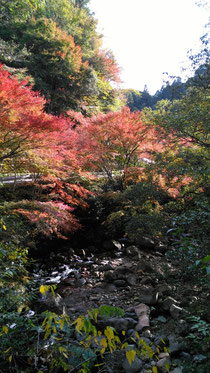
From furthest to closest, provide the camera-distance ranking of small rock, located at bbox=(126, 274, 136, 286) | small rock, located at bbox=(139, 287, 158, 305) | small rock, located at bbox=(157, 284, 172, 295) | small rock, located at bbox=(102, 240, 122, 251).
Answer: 1. small rock, located at bbox=(102, 240, 122, 251)
2. small rock, located at bbox=(126, 274, 136, 286)
3. small rock, located at bbox=(157, 284, 172, 295)
4. small rock, located at bbox=(139, 287, 158, 305)

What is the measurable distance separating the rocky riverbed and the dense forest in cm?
2

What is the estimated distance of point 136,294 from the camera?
167 inches

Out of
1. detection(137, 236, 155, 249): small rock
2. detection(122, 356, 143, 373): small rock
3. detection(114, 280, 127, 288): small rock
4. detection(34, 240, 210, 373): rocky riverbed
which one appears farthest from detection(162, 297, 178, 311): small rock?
detection(137, 236, 155, 249): small rock

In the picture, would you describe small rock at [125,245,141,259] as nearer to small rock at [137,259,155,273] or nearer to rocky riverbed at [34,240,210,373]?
rocky riverbed at [34,240,210,373]

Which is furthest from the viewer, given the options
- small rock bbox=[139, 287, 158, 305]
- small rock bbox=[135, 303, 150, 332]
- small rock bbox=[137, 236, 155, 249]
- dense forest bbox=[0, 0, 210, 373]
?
small rock bbox=[137, 236, 155, 249]

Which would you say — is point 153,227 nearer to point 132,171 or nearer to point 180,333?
point 180,333

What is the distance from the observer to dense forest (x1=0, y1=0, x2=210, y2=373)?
2178 millimetres

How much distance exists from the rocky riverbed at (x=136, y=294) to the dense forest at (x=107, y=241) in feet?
0.06

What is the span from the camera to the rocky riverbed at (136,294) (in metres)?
2.57

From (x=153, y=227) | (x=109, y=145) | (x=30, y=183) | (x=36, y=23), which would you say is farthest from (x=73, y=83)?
(x=153, y=227)

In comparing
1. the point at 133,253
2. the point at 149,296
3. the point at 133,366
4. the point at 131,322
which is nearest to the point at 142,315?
the point at 131,322

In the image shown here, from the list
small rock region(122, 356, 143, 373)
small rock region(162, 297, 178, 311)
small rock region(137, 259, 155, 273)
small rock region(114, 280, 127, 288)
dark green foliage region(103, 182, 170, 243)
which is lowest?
small rock region(114, 280, 127, 288)

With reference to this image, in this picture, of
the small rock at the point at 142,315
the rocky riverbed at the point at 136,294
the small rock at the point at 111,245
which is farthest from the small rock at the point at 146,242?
the small rock at the point at 142,315

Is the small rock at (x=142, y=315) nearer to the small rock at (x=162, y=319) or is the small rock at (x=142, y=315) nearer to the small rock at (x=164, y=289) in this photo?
the small rock at (x=162, y=319)
